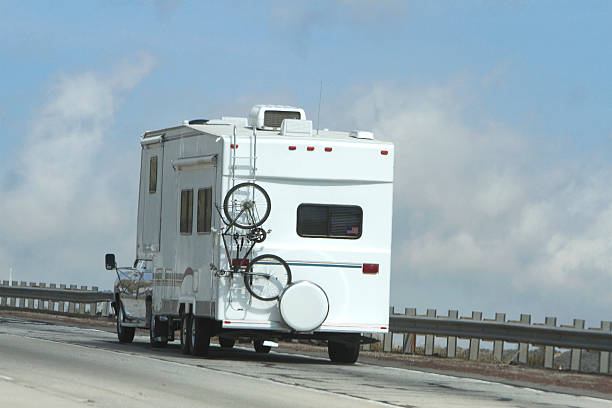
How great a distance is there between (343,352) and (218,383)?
215 inches

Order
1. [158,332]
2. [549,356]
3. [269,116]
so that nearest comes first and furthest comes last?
1. [269,116]
2. [549,356]
3. [158,332]

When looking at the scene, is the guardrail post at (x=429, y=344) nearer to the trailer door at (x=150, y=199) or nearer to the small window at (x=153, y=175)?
the trailer door at (x=150, y=199)

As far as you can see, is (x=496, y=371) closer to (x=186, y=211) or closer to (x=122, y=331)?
(x=186, y=211)

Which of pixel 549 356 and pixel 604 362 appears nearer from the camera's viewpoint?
pixel 604 362

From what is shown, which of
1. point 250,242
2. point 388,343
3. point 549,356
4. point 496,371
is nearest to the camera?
point 250,242

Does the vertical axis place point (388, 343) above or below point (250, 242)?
below

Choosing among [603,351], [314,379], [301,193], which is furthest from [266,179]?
[603,351]

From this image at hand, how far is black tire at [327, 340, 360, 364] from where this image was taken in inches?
803

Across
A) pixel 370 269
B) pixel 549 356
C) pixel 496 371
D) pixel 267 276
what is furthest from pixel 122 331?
pixel 549 356

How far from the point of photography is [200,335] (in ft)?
65.7

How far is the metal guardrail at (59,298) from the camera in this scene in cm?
3578

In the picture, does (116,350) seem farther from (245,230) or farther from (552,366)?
(552,366)

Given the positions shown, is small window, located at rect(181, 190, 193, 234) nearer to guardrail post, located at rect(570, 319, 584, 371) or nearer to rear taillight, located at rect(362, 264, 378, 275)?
rear taillight, located at rect(362, 264, 378, 275)

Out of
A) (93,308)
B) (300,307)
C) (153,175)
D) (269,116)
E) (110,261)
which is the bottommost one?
(93,308)
